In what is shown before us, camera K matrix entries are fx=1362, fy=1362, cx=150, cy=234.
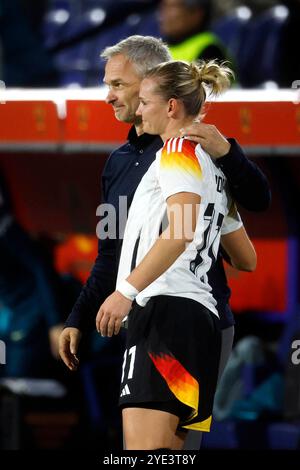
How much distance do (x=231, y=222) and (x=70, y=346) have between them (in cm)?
57

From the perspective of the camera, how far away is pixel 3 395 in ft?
21.5

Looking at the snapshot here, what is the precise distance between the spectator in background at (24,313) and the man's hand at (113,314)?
10.4ft

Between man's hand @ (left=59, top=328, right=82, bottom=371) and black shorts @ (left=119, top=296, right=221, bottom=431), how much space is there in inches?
8.8

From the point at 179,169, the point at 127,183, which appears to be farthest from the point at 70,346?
the point at 179,169

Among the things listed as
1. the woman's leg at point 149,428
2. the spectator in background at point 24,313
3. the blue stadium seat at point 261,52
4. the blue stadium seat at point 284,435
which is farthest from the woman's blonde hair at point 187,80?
the blue stadium seat at point 261,52

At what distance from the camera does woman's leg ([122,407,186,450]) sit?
353 cm

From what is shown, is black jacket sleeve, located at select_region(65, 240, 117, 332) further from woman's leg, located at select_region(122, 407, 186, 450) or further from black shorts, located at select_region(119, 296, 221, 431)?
woman's leg, located at select_region(122, 407, 186, 450)

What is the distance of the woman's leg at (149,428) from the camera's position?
353cm

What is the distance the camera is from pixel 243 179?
3.70m

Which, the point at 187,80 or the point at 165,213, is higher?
the point at 187,80

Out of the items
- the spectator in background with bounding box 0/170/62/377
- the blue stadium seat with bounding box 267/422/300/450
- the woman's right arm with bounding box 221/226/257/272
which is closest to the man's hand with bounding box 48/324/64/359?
the spectator in background with bounding box 0/170/62/377

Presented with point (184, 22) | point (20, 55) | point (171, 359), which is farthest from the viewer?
point (20, 55)

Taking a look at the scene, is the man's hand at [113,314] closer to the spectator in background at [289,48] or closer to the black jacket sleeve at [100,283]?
the black jacket sleeve at [100,283]

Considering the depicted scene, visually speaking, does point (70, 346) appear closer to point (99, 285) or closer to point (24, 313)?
point (99, 285)
